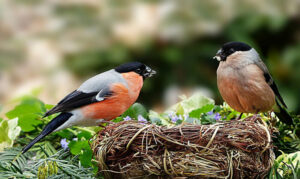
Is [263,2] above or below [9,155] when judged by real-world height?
above

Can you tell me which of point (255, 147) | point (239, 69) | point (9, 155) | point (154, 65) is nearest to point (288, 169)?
point (255, 147)

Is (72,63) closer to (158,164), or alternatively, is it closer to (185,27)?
(185,27)

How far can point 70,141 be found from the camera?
210 centimetres

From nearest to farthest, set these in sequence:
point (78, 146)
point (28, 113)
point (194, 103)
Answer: point (78, 146)
point (28, 113)
point (194, 103)

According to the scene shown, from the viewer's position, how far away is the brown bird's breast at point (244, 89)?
2068 millimetres

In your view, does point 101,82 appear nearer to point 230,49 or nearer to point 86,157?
point 86,157

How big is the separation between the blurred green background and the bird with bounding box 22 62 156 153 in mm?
1300

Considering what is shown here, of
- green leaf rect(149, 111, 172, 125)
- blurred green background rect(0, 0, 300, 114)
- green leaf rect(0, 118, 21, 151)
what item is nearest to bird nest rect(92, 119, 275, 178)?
green leaf rect(149, 111, 172, 125)

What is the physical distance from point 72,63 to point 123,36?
0.45 metres

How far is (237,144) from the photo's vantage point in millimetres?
1598

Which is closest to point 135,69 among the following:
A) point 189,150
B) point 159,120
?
point 159,120

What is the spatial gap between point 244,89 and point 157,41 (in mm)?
1627

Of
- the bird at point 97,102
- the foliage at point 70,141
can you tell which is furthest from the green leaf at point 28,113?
the bird at point 97,102

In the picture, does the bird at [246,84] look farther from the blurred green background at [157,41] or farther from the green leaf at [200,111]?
the blurred green background at [157,41]
